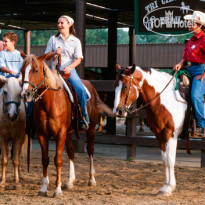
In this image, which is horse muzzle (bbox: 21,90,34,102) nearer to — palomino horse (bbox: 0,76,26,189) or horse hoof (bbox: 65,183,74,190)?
palomino horse (bbox: 0,76,26,189)

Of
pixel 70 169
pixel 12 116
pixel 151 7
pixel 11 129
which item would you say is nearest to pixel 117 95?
pixel 12 116

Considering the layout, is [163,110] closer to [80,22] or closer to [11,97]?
[11,97]

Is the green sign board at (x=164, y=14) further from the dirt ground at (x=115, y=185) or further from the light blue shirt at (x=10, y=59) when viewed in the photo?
the light blue shirt at (x=10, y=59)

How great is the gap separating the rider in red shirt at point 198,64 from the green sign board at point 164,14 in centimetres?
355

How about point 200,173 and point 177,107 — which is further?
point 200,173

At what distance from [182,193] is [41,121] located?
2.24m

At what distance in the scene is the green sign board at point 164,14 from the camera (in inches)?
400

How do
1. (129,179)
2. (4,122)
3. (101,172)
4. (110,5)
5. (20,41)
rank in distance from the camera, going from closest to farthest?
(4,122) < (129,179) < (101,172) < (110,5) < (20,41)

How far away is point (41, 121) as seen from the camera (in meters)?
6.40

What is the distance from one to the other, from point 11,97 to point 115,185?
6.84ft

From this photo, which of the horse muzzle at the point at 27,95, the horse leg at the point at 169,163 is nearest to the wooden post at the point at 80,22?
the horse leg at the point at 169,163

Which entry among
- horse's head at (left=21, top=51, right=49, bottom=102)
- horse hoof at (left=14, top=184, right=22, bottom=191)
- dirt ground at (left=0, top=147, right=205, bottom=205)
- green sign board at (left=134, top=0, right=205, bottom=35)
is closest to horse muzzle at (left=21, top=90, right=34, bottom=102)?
horse's head at (left=21, top=51, right=49, bottom=102)

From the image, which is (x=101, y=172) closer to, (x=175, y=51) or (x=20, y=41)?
(x=175, y=51)

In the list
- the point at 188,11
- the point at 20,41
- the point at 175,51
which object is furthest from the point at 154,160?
the point at 20,41
